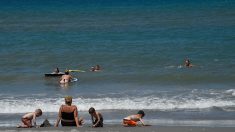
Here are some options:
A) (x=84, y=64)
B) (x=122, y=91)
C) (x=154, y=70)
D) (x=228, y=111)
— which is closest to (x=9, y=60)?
(x=84, y=64)

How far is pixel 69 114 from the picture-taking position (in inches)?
699

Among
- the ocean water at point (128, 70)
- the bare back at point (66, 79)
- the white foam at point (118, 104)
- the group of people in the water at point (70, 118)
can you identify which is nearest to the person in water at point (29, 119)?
the group of people in the water at point (70, 118)

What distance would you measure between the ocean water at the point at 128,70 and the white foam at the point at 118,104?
4 centimetres

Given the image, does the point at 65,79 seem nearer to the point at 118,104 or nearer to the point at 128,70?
the point at 128,70

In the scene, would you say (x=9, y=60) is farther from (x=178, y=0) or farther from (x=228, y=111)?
(x=178, y=0)

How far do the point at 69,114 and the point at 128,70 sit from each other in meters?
18.8

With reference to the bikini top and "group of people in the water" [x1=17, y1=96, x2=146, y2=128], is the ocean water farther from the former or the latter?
the bikini top

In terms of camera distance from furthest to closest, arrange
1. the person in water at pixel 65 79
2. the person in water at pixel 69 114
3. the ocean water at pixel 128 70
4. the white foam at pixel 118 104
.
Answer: the person in water at pixel 65 79 < the white foam at pixel 118 104 < the ocean water at pixel 128 70 < the person in water at pixel 69 114

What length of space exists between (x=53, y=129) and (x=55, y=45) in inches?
1266

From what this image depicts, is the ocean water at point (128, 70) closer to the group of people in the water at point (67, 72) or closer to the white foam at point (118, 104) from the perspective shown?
the white foam at point (118, 104)

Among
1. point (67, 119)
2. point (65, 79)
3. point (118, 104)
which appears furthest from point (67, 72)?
point (67, 119)

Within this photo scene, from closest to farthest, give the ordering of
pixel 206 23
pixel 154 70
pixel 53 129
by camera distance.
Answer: pixel 53 129
pixel 154 70
pixel 206 23

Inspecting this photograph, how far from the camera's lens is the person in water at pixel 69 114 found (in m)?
17.6

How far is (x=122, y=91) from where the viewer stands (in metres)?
29.6
